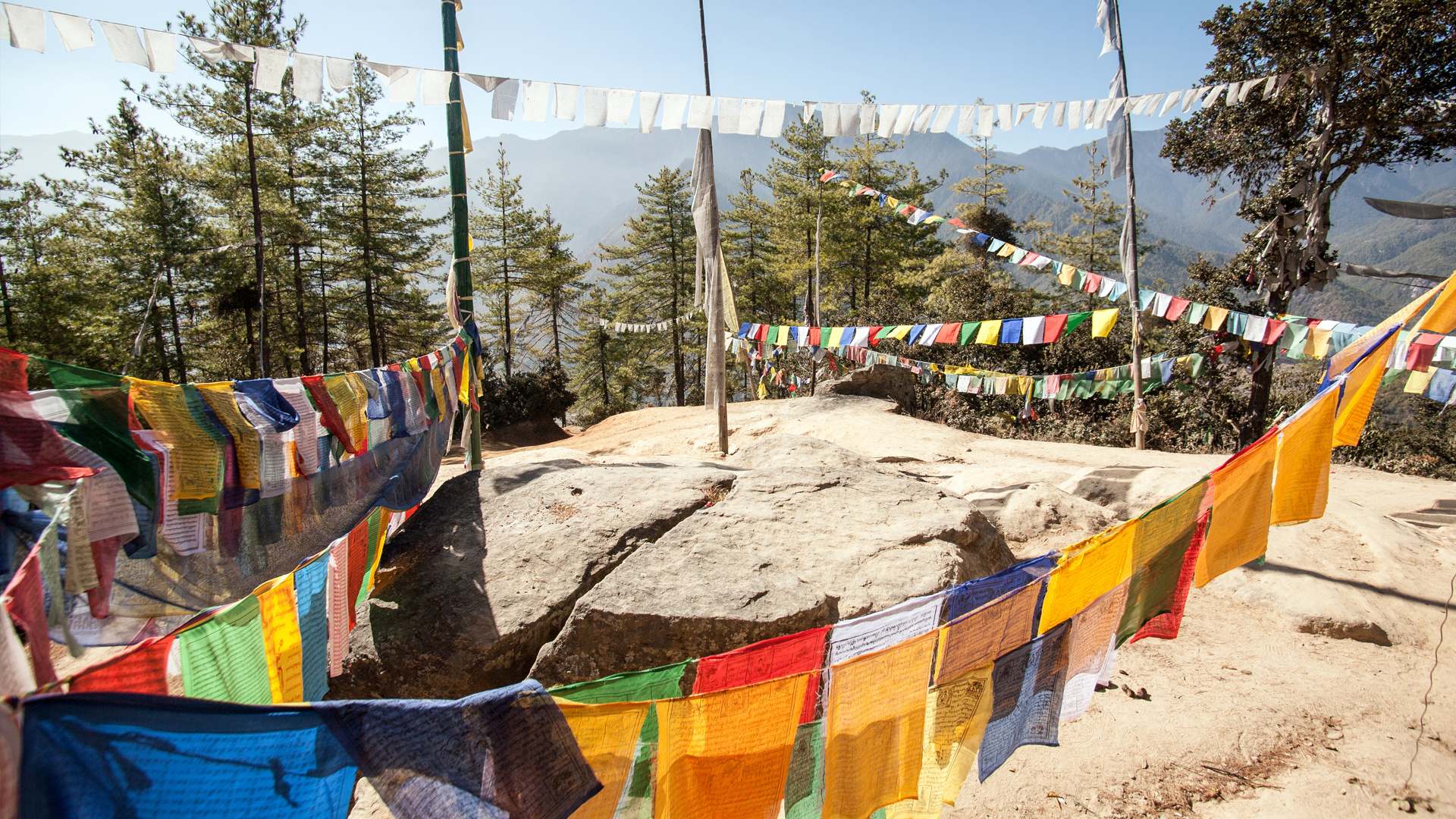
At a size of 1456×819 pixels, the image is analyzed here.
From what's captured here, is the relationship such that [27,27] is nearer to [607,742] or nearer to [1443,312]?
[607,742]

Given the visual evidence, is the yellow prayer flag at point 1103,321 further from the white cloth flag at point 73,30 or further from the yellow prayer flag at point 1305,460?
the white cloth flag at point 73,30

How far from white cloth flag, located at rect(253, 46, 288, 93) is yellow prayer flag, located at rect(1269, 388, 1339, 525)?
938cm

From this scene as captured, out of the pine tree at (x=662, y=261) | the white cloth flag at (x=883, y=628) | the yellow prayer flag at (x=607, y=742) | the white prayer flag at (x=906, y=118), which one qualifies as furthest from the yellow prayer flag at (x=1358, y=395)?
the pine tree at (x=662, y=261)

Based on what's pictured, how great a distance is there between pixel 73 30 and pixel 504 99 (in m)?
3.86

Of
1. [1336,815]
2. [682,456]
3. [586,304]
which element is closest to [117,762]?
[1336,815]

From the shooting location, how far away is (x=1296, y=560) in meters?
6.84

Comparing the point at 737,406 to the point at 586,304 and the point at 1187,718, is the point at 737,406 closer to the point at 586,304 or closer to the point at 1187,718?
the point at 1187,718

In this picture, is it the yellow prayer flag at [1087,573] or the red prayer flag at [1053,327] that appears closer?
the yellow prayer flag at [1087,573]

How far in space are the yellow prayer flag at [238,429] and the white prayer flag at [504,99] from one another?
4.61 m

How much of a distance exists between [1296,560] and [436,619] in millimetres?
8356

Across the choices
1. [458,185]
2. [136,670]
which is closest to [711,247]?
[458,185]

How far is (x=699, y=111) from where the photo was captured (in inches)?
306

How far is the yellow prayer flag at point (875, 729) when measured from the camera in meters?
2.81

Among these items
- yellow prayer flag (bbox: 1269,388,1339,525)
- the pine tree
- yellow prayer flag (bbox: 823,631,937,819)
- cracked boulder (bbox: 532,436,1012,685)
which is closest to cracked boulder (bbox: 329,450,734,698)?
cracked boulder (bbox: 532,436,1012,685)
